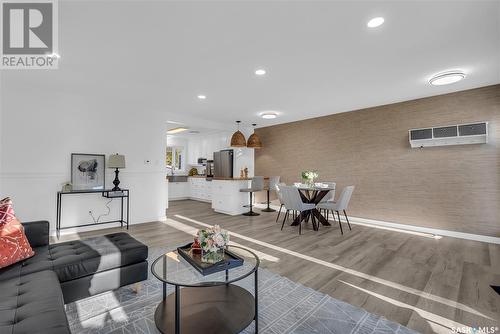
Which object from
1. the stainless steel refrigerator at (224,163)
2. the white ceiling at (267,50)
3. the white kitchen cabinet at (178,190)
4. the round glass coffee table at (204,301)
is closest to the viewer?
the round glass coffee table at (204,301)

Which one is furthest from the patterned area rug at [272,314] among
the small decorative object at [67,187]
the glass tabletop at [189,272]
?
the small decorative object at [67,187]

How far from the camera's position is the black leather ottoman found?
3.68ft

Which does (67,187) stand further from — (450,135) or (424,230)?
(450,135)

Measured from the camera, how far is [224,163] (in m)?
7.35

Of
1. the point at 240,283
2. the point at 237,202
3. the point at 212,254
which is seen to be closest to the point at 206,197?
the point at 237,202

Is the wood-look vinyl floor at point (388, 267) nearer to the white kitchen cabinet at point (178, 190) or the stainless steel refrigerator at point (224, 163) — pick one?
the stainless steel refrigerator at point (224, 163)

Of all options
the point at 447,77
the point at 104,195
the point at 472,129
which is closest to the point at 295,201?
the point at 447,77

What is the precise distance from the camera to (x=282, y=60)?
2.97 m

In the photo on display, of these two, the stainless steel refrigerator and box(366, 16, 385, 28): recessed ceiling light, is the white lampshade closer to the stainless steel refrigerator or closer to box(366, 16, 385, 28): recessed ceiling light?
the stainless steel refrigerator

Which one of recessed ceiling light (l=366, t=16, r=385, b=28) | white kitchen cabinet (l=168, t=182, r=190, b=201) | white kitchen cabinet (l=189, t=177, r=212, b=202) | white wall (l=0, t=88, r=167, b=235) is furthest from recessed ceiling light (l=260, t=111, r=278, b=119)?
white kitchen cabinet (l=168, t=182, r=190, b=201)

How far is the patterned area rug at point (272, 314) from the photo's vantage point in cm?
178

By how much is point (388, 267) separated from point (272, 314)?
70.1 inches

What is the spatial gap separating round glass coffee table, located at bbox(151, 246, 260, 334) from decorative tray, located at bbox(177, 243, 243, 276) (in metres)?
0.04

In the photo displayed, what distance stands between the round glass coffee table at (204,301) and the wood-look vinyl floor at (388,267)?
0.91 metres
